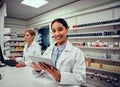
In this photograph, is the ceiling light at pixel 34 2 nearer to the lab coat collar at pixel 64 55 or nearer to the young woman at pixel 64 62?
the young woman at pixel 64 62

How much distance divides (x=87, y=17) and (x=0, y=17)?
341cm

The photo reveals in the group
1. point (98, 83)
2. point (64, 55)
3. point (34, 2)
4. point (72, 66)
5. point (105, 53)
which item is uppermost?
point (34, 2)

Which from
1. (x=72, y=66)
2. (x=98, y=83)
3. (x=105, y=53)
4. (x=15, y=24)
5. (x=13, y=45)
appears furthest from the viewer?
(x=15, y=24)

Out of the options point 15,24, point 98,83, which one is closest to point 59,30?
point 98,83

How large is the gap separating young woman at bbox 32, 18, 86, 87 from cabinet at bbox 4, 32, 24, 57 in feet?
17.2

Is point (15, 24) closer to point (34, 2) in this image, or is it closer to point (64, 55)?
point (34, 2)

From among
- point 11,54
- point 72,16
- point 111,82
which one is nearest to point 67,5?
point 72,16

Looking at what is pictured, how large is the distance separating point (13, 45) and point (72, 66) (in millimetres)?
5787

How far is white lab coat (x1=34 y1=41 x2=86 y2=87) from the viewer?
1.21m

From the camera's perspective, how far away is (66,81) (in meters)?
1.18

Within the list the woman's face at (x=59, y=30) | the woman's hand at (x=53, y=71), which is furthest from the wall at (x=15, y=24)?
the woman's hand at (x=53, y=71)

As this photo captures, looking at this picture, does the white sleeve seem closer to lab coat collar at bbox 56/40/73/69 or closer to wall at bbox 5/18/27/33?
lab coat collar at bbox 56/40/73/69

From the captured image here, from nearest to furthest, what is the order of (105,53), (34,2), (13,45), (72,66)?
(72,66) → (105,53) → (34,2) → (13,45)

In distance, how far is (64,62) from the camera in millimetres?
1439
